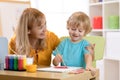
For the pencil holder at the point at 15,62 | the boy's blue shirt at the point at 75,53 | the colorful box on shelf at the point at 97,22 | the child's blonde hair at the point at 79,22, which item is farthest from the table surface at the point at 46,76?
the colorful box on shelf at the point at 97,22

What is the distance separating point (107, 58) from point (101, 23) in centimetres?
53

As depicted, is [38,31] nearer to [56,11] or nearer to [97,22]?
[97,22]

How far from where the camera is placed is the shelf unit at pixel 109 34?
3754 mm

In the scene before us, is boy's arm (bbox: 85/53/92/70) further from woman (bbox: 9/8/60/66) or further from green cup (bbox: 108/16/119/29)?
green cup (bbox: 108/16/119/29)

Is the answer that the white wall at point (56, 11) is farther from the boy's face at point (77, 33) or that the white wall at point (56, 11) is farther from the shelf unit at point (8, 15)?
the boy's face at point (77, 33)

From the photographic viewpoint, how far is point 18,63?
174 cm

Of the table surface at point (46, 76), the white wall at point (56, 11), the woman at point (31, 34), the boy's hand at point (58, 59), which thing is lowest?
the table surface at point (46, 76)

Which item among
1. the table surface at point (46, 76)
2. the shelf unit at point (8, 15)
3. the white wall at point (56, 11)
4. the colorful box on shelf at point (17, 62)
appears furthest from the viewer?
the white wall at point (56, 11)

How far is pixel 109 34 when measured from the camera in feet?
12.6

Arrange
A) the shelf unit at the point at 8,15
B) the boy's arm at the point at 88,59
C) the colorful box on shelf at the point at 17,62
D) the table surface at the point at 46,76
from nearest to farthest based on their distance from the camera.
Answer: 1. the table surface at the point at 46,76
2. the colorful box on shelf at the point at 17,62
3. the boy's arm at the point at 88,59
4. the shelf unit at the point at 8,15

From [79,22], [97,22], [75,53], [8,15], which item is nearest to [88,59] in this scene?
[75,53]

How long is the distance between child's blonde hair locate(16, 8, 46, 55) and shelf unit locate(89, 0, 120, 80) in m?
1.87

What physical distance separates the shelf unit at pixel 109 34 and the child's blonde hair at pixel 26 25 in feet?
6.13

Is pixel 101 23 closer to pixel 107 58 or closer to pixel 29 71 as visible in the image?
pixel 107 58
